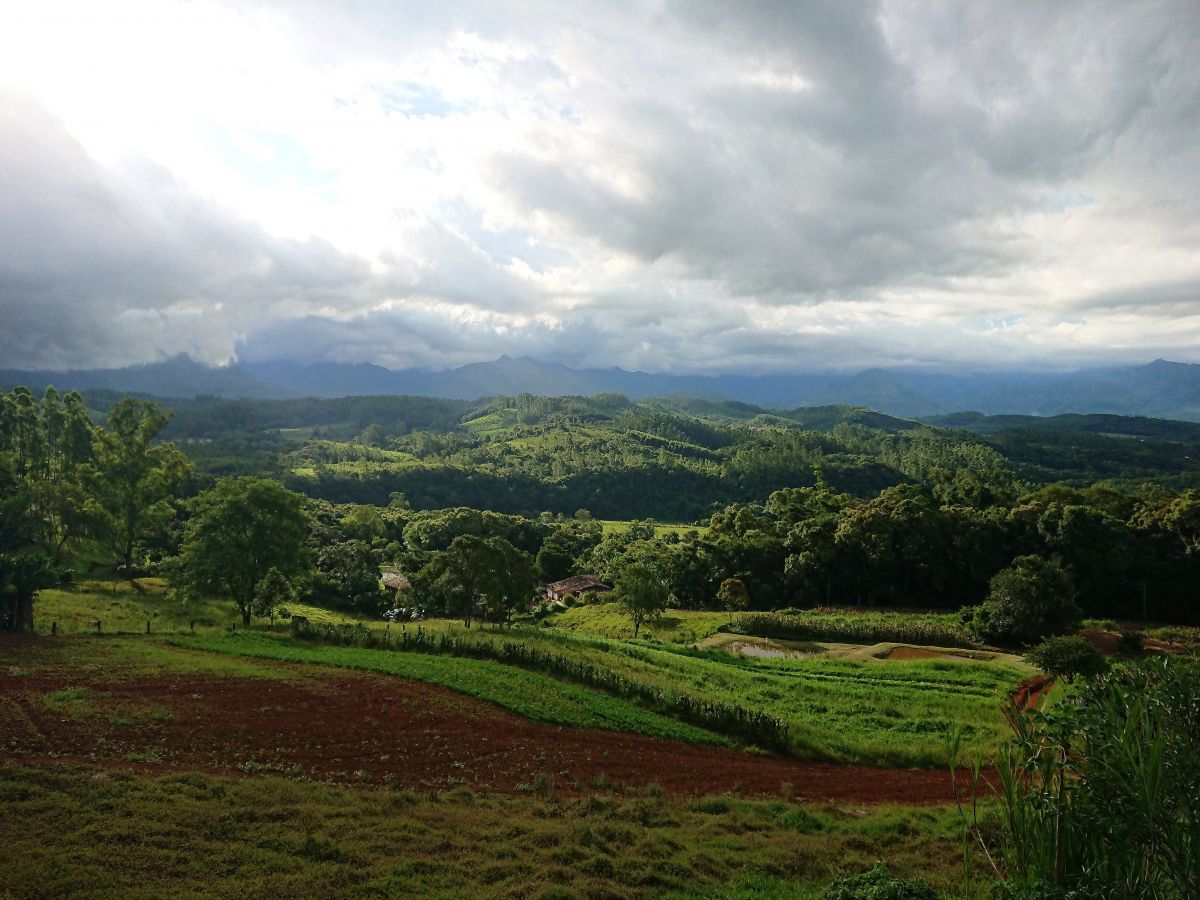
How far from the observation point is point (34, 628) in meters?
34.4

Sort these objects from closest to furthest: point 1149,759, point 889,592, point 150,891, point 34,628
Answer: point 1149,759 < point 150,891 < point 34,628 < point 889,592

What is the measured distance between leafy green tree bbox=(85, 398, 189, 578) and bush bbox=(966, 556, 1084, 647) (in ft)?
217

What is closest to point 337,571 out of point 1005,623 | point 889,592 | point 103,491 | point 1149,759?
point 103,491

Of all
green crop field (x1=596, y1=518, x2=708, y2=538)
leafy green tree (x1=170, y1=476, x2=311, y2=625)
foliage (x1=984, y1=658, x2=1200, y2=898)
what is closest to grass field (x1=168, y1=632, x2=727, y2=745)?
leafy green tree (x1=170, y1=476, x2=311, y2=625)

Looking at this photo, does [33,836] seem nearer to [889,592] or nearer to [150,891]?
[150,891]

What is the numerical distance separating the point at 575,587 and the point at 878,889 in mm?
71554

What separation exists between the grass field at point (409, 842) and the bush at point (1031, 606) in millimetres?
30749

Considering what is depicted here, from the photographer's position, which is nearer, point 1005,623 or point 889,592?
point 1005,623

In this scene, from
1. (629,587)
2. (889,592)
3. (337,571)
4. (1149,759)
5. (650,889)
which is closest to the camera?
(1149,759)

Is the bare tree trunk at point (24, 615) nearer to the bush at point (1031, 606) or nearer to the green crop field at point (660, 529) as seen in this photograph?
the bush at point (1031, 606)

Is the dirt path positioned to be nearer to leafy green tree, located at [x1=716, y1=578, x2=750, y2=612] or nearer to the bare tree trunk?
leafy green tree, located at [x1=716, y1=578, x2=750, y2=612]

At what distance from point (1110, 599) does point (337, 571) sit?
75472 millimetres

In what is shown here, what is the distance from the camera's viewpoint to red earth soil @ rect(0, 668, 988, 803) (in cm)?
1881

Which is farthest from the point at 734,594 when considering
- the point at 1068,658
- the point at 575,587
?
the point at 1068,658
